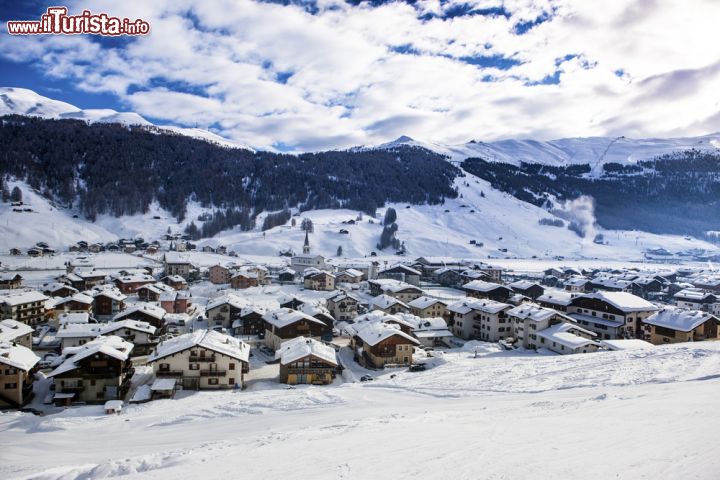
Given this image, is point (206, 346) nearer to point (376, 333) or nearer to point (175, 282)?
point (376, 333)

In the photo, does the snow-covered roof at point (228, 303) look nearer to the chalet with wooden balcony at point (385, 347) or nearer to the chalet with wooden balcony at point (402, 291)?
the chalet with wooden balcony at point (385, 347)

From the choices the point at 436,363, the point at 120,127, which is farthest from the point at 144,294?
the point at 120,127

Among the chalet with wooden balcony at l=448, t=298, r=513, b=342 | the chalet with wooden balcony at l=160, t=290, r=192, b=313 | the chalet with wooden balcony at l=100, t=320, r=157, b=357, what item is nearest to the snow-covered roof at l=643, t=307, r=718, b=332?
the chalet with wooden balcony at l=448, t=298, r=513, b=342

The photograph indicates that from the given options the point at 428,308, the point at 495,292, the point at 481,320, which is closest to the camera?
the point at 481,320

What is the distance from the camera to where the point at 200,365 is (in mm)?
27828

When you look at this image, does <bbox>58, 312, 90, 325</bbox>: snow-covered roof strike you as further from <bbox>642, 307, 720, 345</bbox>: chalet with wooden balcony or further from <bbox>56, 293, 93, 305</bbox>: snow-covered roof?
A: <bbox>642, 307, 720, 345</bbox>: chalet with wooden balcony

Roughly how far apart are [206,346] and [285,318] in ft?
35.5

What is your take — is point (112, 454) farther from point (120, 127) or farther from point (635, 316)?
point (120, 127)

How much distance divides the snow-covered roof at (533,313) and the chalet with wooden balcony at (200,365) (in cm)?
2545

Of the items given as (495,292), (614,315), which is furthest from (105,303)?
(614,315)

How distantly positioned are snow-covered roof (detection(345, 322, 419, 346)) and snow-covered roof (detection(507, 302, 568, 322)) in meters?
12.0

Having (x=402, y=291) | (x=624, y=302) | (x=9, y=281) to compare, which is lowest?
(x=402, y=291)

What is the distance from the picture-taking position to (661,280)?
75812 mm

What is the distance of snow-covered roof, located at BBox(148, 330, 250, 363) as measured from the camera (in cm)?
2752
